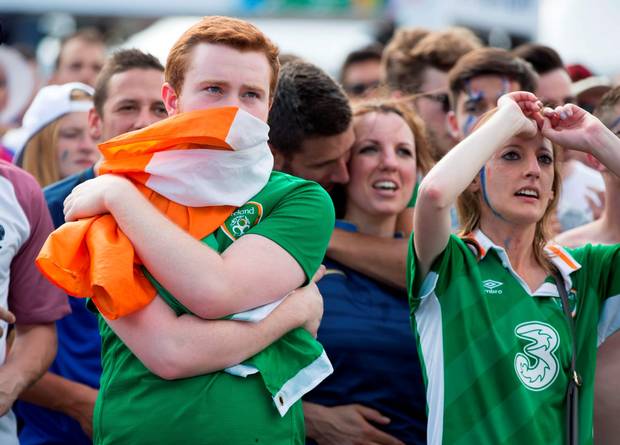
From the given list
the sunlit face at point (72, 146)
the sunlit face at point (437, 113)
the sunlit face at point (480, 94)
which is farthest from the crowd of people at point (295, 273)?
the sunlit face at point (437, 113)

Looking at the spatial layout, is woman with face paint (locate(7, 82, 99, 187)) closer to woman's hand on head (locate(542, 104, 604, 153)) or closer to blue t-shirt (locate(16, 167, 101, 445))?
blue t-shirt (locate(16, 167, 101, 445))

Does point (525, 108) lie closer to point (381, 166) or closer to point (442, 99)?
point (381, 166)

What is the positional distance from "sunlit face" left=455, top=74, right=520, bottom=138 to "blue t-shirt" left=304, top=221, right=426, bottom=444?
5.77 feet

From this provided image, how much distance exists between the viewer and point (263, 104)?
2.96 meters

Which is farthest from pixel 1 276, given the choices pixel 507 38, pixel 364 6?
pixel 364 6

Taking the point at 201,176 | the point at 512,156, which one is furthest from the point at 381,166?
the point at 201,176

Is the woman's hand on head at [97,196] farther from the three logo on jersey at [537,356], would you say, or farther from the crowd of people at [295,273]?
the three logo on jersey at [537,356]

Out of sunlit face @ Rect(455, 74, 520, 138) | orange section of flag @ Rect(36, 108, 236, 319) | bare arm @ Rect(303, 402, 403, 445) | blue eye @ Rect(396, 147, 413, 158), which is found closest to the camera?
orange section of flag @ Rect(36, 108, 236, 319)

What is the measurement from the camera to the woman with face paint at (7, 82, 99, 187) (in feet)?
16.0

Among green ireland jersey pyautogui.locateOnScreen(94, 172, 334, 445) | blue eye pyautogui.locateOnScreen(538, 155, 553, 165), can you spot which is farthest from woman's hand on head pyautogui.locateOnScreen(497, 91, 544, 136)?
green ireland jersey pyautogui.locateOnScreen(94, 172, 334, 445)

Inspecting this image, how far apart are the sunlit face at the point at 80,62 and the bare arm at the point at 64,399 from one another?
3815mm

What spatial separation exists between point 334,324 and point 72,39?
4976 mm

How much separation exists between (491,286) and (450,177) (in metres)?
0.47

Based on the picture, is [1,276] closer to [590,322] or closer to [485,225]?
[485,225]
